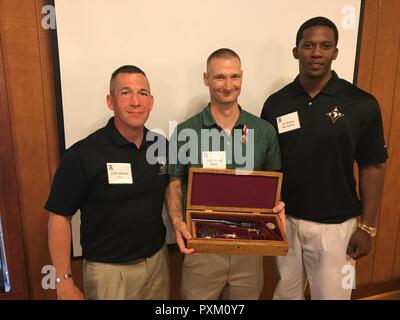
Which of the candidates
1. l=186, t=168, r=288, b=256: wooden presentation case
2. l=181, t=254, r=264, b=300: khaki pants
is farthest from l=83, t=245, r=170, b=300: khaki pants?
l=186, t=168, r=288, b=256: wooden presentation case

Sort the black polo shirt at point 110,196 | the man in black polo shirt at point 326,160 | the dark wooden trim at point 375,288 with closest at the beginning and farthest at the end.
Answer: the black polo shirt at point 110,196 → the man in black polo shirt at point 326,160 → the dark wooden trim at point 375,288

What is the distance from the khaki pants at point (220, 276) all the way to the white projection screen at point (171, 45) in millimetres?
387

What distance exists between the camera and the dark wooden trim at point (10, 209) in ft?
5.52

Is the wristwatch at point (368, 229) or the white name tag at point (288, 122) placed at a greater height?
the white name tag at point (288, 122)

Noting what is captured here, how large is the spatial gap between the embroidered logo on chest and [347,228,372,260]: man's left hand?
55 centimetres

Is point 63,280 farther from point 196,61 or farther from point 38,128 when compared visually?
point 196,61

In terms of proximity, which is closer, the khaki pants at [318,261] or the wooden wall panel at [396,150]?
the khaki pants at [318,261]

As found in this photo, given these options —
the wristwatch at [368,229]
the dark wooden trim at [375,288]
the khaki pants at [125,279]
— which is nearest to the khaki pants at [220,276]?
the khaki pants at [125,279]

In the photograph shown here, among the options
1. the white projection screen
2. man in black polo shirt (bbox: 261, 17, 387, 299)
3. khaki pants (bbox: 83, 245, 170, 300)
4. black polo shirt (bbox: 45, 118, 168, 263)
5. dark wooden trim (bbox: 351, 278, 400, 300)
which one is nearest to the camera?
black polo shirt (bbox: 45, 118, 168, 263)

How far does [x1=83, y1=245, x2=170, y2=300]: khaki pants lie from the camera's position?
1.48 metres

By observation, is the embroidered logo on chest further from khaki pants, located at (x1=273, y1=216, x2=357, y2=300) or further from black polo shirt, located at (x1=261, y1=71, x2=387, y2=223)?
khaki pants, located at (x1=273, y1=216, x2=357, y2=300)

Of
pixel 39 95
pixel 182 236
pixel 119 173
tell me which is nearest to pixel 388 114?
pixel 182 236

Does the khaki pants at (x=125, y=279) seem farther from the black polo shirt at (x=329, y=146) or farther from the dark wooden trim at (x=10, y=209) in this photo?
the black polo shirt at (x=329, y=146)

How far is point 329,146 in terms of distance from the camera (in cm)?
160
